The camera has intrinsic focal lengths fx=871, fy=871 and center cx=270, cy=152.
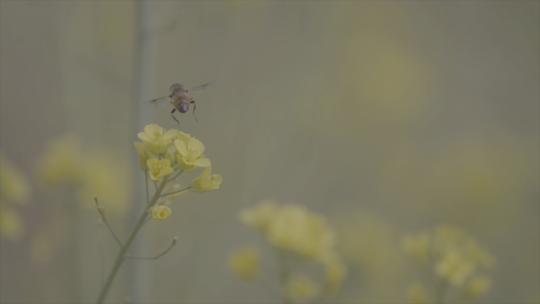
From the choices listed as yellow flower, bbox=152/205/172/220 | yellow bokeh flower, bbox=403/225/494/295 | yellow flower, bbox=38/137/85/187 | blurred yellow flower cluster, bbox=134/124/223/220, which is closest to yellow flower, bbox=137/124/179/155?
blurred yellow flower cluster, bbox=134/124/223/220

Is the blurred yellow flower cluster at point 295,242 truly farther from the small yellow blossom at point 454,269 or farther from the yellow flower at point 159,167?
the yellow flower at point 159,167

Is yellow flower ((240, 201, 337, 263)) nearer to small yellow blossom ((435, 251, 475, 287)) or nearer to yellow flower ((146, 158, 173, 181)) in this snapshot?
small yellow blossom ((435, 251, 475, 287))

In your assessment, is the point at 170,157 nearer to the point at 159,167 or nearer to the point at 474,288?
the point at 159,167

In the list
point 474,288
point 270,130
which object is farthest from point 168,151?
point 270,130

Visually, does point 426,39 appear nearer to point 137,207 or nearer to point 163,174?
point 137,207

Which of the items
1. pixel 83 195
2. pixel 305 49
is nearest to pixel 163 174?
pixel 83 195

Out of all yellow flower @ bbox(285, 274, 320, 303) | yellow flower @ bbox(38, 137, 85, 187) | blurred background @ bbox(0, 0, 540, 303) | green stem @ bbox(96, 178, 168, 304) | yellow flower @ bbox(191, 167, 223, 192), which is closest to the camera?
green stem @ bbox(96, 178, 168, 304)

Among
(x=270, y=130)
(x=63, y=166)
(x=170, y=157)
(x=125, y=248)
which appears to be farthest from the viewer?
(x=270, y=130)
